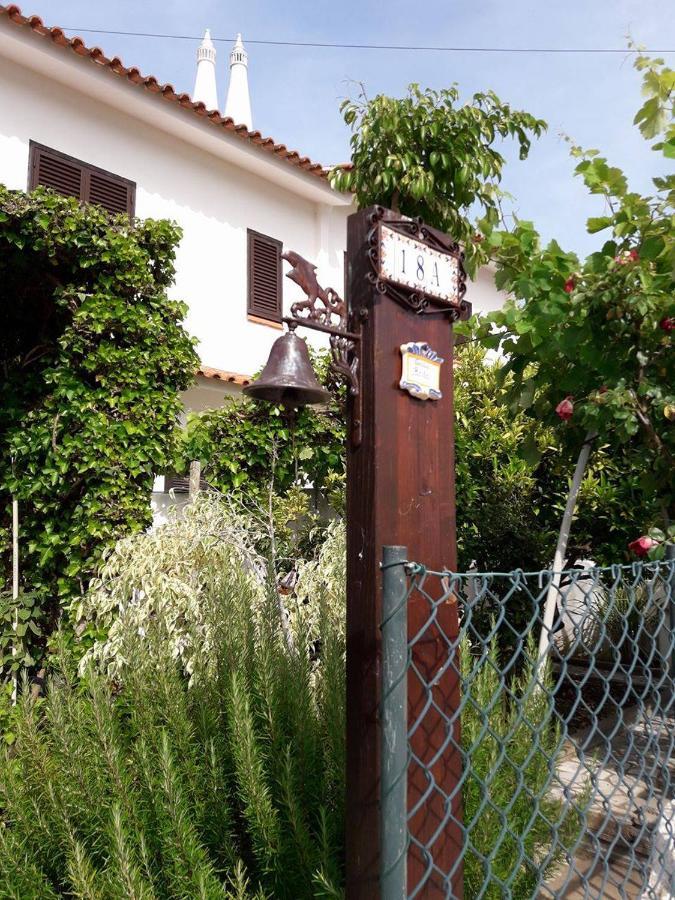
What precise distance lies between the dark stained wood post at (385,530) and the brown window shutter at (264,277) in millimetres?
7425

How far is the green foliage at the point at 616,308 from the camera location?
11.5 feet

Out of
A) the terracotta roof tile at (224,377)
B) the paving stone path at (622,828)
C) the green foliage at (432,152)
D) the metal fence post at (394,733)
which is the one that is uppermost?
the green foliage at (432,152)

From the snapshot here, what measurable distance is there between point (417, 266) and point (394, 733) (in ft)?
3.88

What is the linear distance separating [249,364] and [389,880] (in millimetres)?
8064

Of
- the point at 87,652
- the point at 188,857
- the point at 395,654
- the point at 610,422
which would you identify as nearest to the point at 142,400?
the point at 87,652

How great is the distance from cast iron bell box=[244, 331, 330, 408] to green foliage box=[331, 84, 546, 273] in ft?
10.1

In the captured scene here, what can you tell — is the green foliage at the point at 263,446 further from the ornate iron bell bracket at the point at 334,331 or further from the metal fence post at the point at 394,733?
the metal fence post at the point at 394,733

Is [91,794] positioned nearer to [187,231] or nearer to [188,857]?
[188,857]

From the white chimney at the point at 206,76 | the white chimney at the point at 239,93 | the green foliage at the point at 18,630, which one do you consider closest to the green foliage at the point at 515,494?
the green foliage at the point at 18,630

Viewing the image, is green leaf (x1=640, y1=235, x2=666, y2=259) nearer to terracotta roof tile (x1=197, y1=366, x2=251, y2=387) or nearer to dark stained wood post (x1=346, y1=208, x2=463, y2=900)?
dark stained wood post (x1=346, y1=208, x2=463, y2=900)

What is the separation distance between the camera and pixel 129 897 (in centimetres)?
175

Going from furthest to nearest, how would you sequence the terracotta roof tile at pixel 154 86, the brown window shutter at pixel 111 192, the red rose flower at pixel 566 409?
the brown window shutter at pixel 111 192
the terracotta roof tile at pixel 154 86
the red rose flower at pixel 566 409

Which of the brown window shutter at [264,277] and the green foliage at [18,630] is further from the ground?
the brown window shutter at [264,277]

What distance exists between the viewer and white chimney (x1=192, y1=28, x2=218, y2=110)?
16688mm
